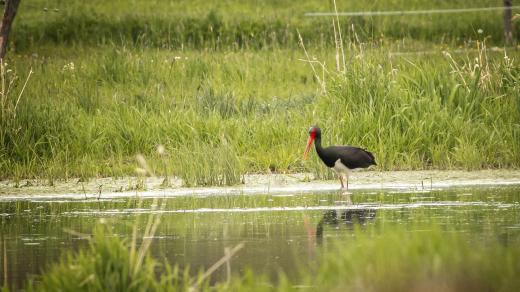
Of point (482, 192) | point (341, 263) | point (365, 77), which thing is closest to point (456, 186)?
point (482, 192)

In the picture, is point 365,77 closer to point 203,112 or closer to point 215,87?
point 203,112

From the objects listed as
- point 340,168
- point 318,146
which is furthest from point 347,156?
point 318,146

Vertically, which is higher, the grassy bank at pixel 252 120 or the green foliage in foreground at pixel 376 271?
the grassy bank at pixel 252 120

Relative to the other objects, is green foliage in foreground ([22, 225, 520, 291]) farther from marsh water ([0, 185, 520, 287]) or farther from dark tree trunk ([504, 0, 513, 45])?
dark tree trunk ([504, 0, 513, 45])

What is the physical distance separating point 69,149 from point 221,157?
3131 millimetres

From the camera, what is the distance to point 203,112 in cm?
1741

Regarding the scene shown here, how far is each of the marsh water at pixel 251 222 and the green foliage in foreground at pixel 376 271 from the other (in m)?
1.39

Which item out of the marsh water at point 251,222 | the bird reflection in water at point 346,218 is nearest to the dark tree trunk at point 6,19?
the marsh water at point 251,222

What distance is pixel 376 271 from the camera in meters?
6.82

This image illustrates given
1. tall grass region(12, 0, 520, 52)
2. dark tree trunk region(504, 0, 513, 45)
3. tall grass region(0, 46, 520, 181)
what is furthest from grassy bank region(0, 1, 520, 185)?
dark tree trunk region(504, 0, 513, 45)

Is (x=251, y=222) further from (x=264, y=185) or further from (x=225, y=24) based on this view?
(x=225, y=24)

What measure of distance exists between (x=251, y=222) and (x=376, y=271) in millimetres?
4469

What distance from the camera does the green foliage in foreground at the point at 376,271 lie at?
6.66 meters

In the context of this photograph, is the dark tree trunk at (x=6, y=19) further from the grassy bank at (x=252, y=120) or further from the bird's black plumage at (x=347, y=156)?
the bird's black plumage at (x=347, y=156)
